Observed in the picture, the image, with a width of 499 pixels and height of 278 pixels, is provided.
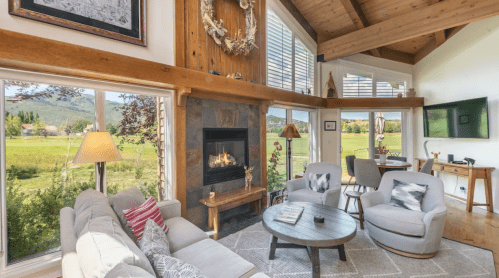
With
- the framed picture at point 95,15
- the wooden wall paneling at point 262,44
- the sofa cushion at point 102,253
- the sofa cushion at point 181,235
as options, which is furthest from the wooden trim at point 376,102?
the sofa cushion at point 102,253

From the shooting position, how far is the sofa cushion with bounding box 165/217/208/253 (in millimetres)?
1911

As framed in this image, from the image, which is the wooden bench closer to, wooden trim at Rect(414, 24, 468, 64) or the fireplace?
the fireplace

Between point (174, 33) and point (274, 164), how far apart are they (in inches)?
117

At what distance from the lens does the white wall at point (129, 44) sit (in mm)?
1897

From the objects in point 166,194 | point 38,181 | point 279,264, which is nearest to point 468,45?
point 279,264

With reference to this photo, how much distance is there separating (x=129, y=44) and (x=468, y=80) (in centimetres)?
593

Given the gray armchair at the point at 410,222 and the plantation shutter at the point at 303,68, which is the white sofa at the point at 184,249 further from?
the plantation shutter at the point at 303,68

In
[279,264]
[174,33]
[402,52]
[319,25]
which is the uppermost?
[319,25]

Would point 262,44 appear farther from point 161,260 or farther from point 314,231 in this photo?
point 161,260

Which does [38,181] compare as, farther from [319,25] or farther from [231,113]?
[319,25]

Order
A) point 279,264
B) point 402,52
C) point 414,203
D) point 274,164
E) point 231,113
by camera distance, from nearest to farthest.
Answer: point 279,264 → point 414,203 → point 231,113 → point 274,164 → point 402,52

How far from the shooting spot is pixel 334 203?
133 inches

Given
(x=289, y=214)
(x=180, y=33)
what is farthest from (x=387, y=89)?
(x=180, y=33)

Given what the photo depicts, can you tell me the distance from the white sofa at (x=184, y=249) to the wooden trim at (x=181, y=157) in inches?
29.7
